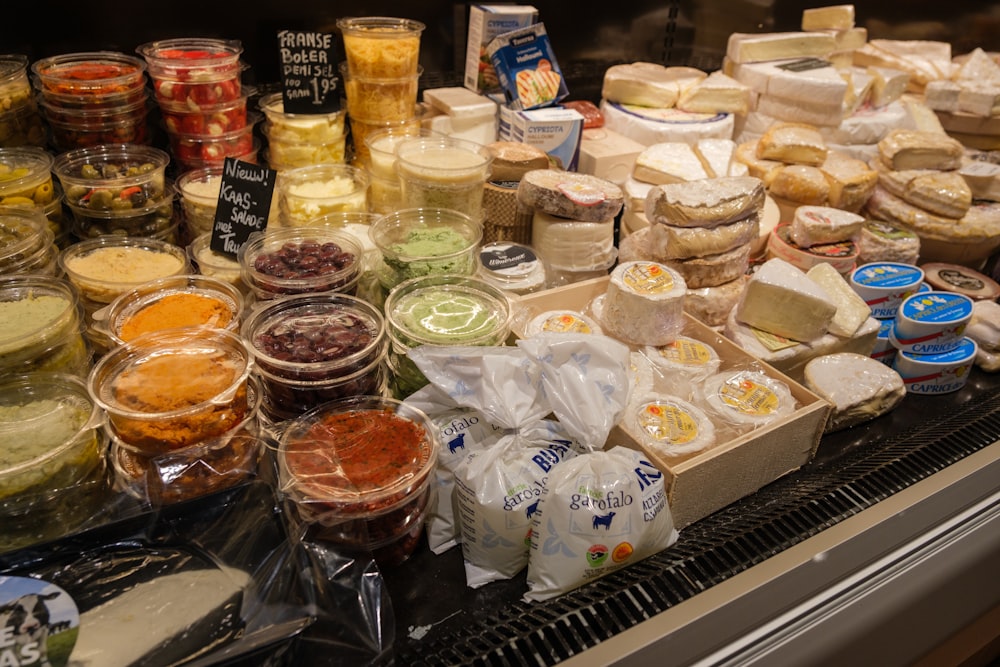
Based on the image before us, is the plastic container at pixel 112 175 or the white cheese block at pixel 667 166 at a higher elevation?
the plastic container at pixel 112 175

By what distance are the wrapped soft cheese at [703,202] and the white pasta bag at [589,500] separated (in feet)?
2.38

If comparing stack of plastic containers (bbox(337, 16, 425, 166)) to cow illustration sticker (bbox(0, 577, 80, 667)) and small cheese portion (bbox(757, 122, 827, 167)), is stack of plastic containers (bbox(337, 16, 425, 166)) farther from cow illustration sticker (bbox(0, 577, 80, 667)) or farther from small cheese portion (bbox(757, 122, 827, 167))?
cow illustration sticker (bbox(0, 577, 80, 667))

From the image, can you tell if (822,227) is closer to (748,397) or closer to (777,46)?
(748,397)

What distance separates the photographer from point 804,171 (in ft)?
8.02

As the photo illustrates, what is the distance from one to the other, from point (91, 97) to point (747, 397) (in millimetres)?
1860

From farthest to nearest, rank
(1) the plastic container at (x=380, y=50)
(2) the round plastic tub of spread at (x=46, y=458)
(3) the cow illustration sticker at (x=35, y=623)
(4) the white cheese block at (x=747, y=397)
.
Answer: (1) the plastic container at (x=380, y=50)
(4) the white cheese block at (x=747, y=397)
(2) the round plastic tub of spread at (x=46, y=458)
(3) the cow illustration sticker at (x=35, y=623)

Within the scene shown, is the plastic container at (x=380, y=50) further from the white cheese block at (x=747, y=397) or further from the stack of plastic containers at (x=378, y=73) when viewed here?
the white cheese block at (x=747, y=397)

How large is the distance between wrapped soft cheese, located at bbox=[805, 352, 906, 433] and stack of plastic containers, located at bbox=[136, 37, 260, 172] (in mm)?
1760

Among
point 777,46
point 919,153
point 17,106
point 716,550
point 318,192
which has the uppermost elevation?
point 777,46

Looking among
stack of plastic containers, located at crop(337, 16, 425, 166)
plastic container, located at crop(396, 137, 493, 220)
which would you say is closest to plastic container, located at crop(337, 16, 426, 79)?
stack of plastic containers, located at crop(337, 16, 425, 166)

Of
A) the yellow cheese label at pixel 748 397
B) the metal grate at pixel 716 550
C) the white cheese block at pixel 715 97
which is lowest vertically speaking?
the metal grate at pixel 716 550

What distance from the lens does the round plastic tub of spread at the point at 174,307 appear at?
140 cm

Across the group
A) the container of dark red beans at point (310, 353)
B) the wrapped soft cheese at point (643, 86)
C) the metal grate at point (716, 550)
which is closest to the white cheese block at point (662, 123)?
the wrapped soft cheese at point (643, 86)

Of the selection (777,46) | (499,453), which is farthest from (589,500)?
(777,46)
